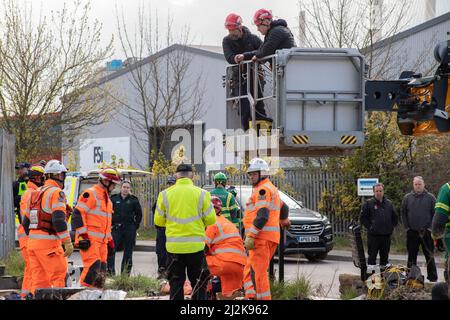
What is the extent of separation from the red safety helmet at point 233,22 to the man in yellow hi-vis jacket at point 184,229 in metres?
3.17

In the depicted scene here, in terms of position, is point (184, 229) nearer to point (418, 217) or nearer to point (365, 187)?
point (418, 217)

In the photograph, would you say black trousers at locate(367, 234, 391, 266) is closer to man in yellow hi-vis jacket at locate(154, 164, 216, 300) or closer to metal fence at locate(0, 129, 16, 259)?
man in yellow hi-vis jacket at locate(154, 164, 216, 300)

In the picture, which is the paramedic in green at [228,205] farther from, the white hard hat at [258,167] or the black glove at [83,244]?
the black glove at [83,244]

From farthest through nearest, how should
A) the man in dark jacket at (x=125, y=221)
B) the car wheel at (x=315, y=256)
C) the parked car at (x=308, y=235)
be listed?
the car wheel at (x=315, y=256) → the parked car at (x=308, y=235) → the man in dark jacket at (x=125, y=221)

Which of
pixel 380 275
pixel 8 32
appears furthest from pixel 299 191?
pixel 380 275

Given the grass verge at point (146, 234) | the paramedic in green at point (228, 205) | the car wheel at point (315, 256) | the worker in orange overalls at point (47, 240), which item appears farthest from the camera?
the grass verge at point (146, 234)

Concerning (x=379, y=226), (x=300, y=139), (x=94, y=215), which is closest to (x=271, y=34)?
(x=300, y=139)

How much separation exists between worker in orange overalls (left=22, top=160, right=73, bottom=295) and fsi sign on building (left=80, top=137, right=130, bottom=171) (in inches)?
1106

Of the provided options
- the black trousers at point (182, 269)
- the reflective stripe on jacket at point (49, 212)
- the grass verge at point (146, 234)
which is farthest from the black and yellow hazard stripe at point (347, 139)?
the grass verge at point (146, 234)

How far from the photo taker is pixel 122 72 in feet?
129

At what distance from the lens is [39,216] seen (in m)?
11.4

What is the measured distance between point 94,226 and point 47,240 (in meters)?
0.75

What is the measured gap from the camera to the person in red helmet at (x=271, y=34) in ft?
40.4

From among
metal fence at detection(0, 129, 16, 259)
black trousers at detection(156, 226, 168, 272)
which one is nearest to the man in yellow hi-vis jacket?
black trousers at detection(156, 226, 168, 272)
